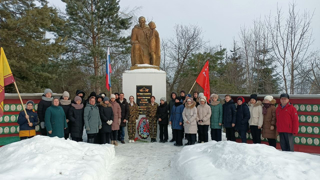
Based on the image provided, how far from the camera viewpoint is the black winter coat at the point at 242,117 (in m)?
6.58

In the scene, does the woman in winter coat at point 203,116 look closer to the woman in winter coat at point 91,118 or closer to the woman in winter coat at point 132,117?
the woman in winter coat at point 132,117

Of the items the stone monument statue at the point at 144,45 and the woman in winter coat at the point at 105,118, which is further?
the stone monument statue at the point at 144,45

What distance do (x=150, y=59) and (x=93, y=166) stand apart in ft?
18.4

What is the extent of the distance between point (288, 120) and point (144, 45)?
5.71 metres

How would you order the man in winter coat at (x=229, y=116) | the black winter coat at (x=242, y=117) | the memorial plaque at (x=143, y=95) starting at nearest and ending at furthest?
1. the black winter coat at (x=242, y=117)
2. the man in winter coat at (x=229, y=116)
3. the memorial plaque at (x=143, y=95)

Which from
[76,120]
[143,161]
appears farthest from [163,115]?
[76,120]

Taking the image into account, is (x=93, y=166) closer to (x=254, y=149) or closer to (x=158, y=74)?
(x=254, y=149)

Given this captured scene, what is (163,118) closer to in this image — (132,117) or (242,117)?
(132,117)

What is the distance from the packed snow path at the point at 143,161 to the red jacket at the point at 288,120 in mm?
2655

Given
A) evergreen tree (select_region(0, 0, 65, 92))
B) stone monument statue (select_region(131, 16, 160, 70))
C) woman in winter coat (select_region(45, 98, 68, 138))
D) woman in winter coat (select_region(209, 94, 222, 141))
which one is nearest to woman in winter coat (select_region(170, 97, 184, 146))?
woman in winter coat (select_region(209, 94, 222, 141))

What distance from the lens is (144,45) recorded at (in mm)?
9375

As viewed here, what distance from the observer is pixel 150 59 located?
940 centimetres

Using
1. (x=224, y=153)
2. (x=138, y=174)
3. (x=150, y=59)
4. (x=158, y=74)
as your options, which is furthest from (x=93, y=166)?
(x=150, y=59)

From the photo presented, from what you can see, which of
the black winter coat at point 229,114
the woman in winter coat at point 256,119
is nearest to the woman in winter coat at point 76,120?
the black winter coat at point 229,114
